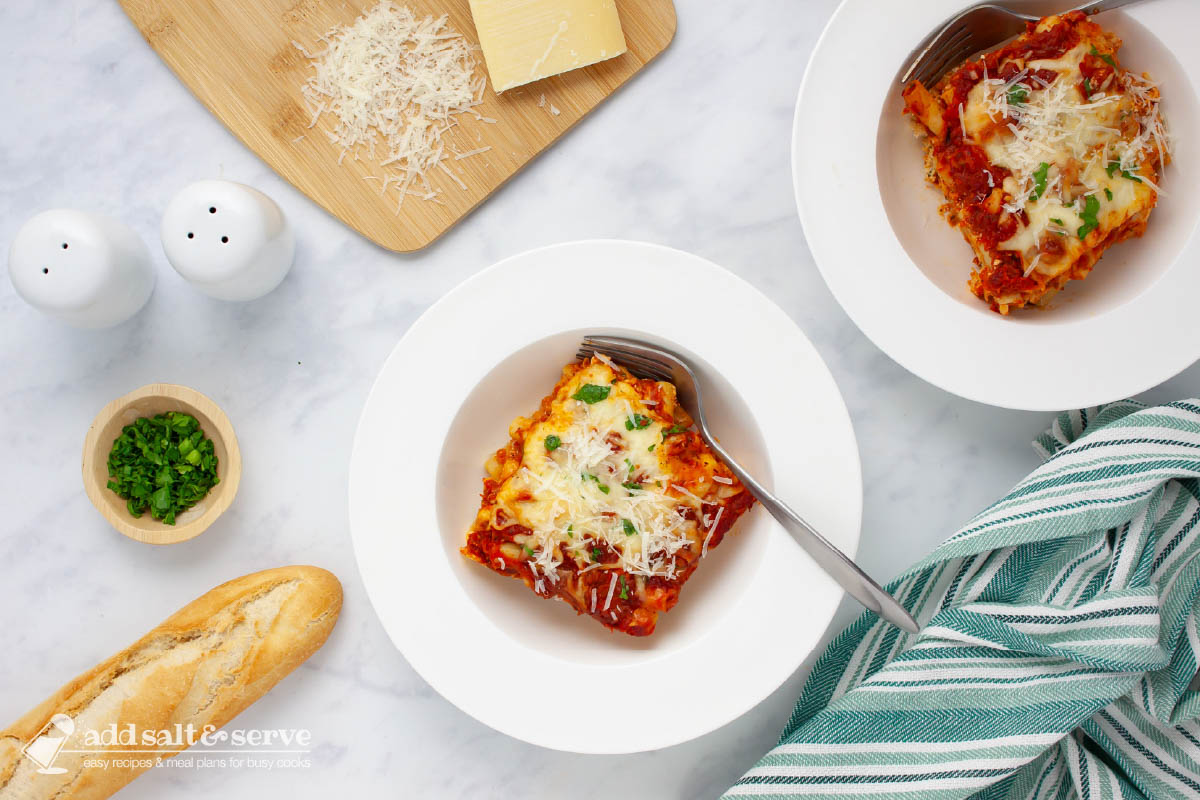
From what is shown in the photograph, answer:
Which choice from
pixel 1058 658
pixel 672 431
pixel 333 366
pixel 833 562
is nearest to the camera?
pixel 833 562

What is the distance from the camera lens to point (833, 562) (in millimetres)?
2029

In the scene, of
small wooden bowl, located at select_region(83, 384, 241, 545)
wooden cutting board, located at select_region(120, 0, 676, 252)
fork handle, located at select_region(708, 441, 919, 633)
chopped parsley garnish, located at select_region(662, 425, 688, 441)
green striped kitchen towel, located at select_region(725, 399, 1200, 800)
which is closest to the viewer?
fork handle, located at select_region(708, 441, 919, 633)

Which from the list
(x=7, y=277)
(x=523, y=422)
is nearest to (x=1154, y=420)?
(x=523, y=422)

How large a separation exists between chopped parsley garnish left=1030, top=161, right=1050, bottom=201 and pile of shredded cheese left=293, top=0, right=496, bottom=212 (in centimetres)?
152

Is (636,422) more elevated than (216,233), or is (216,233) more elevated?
(216,233)

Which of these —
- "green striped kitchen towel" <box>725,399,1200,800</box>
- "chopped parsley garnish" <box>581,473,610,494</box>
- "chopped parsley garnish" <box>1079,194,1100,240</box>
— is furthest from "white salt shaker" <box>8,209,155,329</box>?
"chopped parsley garnish" <box>1079,194,1100,240</box>

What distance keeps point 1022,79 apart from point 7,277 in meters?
2.99

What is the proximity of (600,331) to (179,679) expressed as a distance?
1534mm

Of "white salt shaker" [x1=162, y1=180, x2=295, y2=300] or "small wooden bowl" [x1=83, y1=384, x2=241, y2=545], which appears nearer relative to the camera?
"white salt shaker" [x1=162, y1=180, x2=295, y2=300]

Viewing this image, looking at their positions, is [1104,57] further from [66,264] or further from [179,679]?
[179,679]

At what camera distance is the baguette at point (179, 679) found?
235 centimetres

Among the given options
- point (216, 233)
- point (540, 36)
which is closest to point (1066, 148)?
point (540, 36)

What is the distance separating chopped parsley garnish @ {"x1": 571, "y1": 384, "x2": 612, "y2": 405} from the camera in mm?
2121

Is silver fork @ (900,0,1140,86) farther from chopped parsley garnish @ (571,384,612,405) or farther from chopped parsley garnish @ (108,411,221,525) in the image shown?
chopped parsley garnish @ (108,411,221,525)
